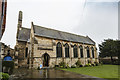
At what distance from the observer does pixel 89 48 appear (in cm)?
2772

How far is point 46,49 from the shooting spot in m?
18.1

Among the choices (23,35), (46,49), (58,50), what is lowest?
(58,50)

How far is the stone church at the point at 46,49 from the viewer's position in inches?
676

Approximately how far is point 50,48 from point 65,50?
505 cm

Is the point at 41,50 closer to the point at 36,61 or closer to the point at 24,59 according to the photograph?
the point at 36,61

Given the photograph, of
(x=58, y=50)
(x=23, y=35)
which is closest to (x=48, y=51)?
(x=58, y=50)

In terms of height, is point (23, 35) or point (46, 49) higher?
point (23, 35)

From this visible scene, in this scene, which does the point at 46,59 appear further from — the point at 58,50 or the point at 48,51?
the point at 58,50

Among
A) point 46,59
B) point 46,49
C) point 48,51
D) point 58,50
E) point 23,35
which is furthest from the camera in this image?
point 23,35

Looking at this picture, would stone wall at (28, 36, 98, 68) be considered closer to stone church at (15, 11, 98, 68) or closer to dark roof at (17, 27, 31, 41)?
stone church at (15, 11, 98, 68)

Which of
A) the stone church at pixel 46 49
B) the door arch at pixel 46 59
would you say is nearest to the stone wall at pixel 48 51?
the stone church at pixel 46 49

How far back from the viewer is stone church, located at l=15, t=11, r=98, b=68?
56.3ft

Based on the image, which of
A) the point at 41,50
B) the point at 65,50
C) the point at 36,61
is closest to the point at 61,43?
the point at 65,50

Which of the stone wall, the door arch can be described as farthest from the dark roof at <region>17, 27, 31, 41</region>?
the door arch
